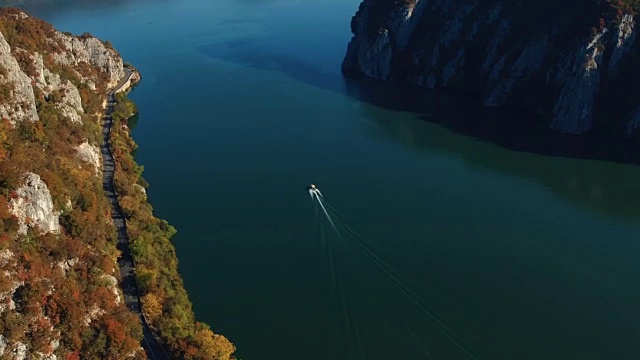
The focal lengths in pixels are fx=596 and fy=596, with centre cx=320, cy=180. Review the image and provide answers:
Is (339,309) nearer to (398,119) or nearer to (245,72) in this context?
(398,119)

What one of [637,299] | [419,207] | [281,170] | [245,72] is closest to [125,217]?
[281,170]

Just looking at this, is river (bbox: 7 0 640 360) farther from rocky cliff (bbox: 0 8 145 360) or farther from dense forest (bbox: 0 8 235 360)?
rocky cliff (bbox: 0 8 145 360)

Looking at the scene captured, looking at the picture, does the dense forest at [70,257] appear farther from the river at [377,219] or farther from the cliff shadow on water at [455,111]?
the cliff shadow on water at [455,111]

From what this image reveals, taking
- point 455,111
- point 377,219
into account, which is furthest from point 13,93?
point 455,111

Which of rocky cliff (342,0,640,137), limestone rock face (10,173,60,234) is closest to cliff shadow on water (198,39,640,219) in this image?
rocky cliff (342,0,640,137)

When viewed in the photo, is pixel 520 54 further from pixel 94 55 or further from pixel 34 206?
pixel 34 206
